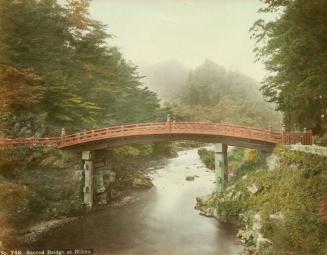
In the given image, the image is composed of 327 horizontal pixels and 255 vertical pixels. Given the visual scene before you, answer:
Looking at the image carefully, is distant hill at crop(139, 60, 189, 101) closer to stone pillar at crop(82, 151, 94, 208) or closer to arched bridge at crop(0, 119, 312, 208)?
arched bridge at crop(0, 119, 312, 208)

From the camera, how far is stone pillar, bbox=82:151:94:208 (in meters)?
27.3

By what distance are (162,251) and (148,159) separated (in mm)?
26153

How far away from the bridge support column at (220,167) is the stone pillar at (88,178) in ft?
32.8

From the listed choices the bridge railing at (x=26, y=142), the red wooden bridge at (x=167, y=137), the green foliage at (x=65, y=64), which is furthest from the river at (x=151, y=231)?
the green foliage at (x=65, y=64)

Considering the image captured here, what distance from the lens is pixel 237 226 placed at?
77.0 feet

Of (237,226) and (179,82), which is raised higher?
(179,82)

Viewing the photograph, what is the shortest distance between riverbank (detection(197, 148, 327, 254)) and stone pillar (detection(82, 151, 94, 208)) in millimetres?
9275

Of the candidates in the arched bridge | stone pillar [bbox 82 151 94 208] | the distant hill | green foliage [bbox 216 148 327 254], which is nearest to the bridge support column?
the arched bridge

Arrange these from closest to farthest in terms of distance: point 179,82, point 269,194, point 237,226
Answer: point 269,194 < point 237,226 < point 179,82

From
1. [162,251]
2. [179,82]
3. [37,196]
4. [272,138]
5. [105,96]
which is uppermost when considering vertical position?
[179,82]

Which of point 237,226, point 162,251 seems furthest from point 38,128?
point 237,226

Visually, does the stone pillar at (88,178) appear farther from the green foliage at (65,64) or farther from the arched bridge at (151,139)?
the green foliage at (65,64)

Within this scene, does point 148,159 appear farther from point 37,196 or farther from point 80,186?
point 37,196

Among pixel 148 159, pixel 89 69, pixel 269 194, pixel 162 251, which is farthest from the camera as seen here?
pixel 148 159
